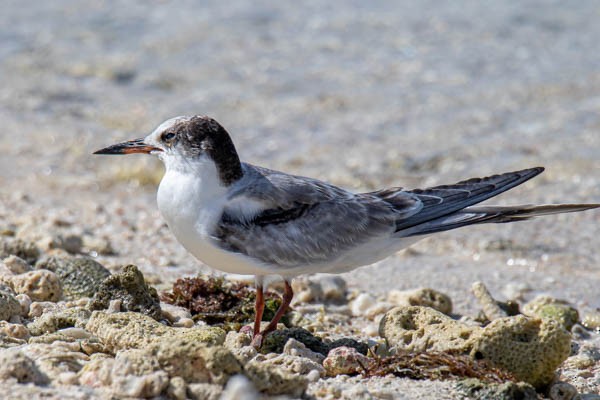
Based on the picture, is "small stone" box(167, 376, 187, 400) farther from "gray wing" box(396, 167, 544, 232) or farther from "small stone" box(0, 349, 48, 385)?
"gray wing" box(396, 167, 544, 232)

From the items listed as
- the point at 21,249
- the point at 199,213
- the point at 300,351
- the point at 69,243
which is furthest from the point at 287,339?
the point at 69,243

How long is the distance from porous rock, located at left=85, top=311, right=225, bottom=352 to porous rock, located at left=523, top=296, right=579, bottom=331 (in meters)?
2.02

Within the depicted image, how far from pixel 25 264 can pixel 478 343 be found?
8.22 ft

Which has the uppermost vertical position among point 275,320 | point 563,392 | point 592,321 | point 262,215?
point 262,215

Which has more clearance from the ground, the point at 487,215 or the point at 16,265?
the point at 487,215

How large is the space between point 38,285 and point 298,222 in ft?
4.40

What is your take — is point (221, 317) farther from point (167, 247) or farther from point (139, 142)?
point (167, 247)

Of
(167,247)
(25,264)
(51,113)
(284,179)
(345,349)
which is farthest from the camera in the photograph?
(51,113)

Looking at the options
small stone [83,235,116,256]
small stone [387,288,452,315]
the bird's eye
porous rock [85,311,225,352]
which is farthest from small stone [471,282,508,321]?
small stone [83,235,116,256]

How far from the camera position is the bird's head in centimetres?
463

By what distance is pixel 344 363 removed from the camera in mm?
4145

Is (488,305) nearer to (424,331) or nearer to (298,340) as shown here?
(424,331)

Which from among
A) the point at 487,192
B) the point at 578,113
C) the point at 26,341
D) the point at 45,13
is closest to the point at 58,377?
the point at 26,341

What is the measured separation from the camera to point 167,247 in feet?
22.1
